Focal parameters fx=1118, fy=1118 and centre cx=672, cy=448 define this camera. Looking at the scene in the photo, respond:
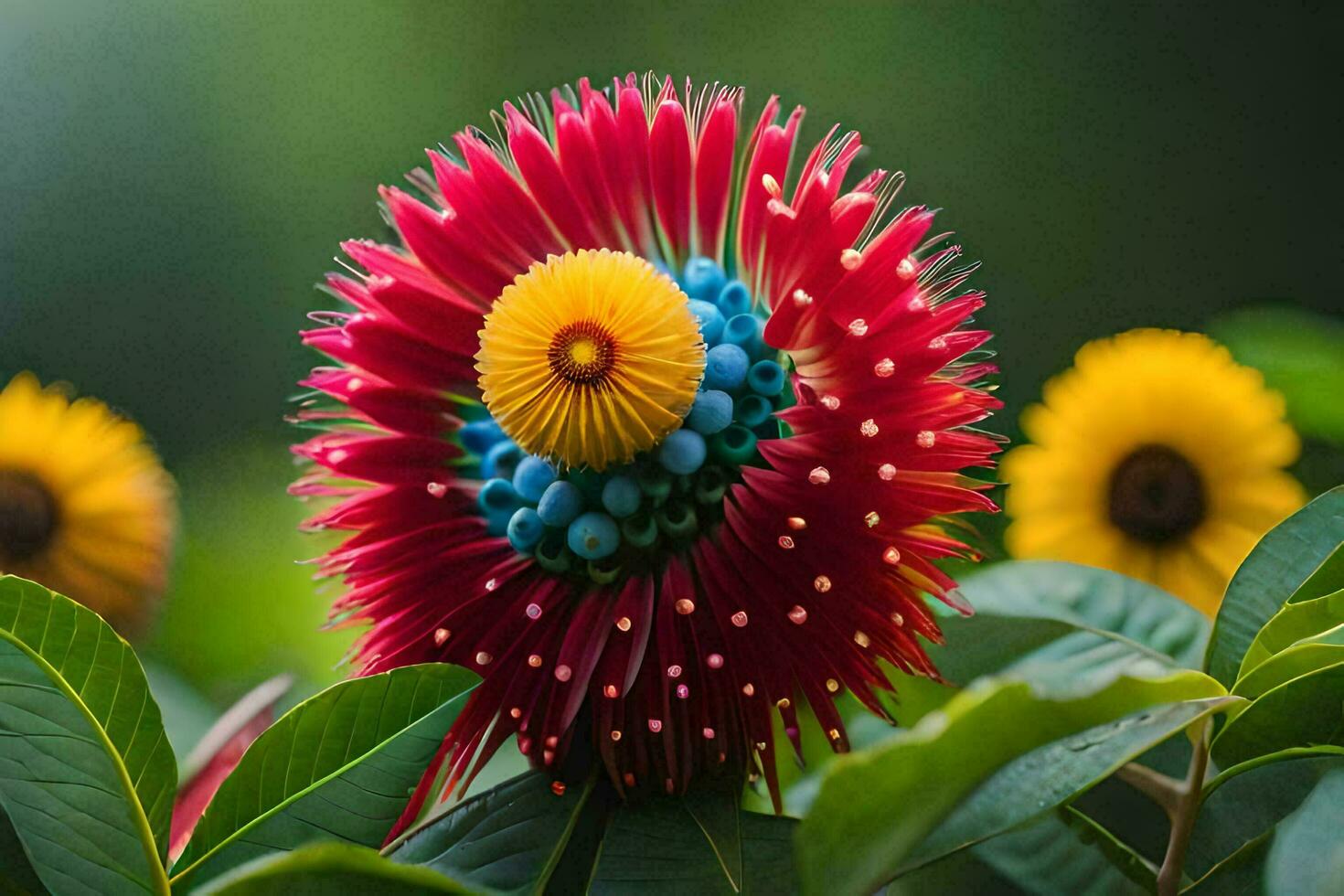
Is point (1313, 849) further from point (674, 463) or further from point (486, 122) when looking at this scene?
point (486, 122)

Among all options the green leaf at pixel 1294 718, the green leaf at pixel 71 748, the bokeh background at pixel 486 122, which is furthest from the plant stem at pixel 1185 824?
the bokeh background at pixel 486 122

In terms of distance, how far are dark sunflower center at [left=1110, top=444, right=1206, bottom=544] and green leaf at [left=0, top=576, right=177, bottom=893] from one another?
43 cm

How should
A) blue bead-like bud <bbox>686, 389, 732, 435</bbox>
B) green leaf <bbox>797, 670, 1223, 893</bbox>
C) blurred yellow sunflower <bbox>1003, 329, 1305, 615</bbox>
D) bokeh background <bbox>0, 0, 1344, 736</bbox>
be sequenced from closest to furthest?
green leaf <bbox>797, 670, 1223, 893</bbox> → blue bead-like bud <bbox>686, 389, 732, 435</bbox> → blurred yellow sunflower <bbox>1003, 329, 1305, 615</bbox> → bokeh background <bbox>0, 0, 1344, 736</bbox>

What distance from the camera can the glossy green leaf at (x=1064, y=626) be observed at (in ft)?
1.26

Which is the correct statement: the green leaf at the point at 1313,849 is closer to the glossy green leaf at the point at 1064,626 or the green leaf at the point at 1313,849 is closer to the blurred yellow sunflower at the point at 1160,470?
the glossy green leaf at the point at 1064,626

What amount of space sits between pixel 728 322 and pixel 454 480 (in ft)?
0.32

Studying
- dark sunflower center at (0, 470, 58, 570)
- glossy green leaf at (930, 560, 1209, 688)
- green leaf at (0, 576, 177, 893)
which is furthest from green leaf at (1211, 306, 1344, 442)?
dark sunflower center at (0, 470, 58, 570)

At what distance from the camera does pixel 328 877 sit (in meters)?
0.23

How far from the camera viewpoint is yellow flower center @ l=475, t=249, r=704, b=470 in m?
0.30

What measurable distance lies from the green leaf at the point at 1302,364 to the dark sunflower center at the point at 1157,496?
0.09m

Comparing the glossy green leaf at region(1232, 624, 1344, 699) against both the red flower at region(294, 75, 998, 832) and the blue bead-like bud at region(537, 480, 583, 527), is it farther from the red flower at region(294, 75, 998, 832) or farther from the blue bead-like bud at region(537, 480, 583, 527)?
the blue bead-like bud at region(537, 480, 583, 527)

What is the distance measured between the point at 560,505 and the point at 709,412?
5 centimetres

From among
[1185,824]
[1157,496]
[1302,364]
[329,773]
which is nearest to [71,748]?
[329,773]

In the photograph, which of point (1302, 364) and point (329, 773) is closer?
point (329, 773)
